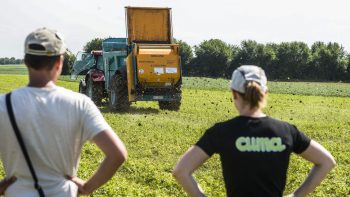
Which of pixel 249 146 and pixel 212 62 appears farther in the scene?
pixel 212 62

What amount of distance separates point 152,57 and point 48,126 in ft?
53.5

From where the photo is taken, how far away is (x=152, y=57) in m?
19.6

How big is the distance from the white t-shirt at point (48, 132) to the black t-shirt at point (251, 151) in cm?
76

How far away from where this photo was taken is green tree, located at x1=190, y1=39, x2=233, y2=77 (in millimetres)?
102938

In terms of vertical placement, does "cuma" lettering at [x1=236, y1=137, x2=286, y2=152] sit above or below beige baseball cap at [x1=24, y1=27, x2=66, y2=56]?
below

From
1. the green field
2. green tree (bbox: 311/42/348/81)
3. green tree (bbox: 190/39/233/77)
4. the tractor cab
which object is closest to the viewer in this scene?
the green field

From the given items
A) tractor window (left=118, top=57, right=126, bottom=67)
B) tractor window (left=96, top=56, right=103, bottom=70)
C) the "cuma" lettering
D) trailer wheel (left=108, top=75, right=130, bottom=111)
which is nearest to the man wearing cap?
the "cuma" lettering

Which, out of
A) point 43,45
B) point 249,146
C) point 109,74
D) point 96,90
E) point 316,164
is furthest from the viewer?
point 96,90

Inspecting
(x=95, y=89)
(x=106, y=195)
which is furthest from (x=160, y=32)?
(x=106, y=195)

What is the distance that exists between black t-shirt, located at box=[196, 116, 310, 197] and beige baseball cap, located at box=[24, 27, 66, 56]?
1.11m

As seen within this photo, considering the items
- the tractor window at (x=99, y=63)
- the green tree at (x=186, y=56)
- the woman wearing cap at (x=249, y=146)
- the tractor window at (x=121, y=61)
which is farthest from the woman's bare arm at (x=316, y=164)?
the green tree at (x=186, y=56)

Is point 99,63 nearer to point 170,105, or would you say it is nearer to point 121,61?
point 121,61

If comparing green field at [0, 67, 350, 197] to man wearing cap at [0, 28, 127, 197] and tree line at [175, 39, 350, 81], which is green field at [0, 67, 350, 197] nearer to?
man wearing cap at [0, 28, 127, 197]

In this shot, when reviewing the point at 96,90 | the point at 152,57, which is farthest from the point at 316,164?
the point at 96,90
